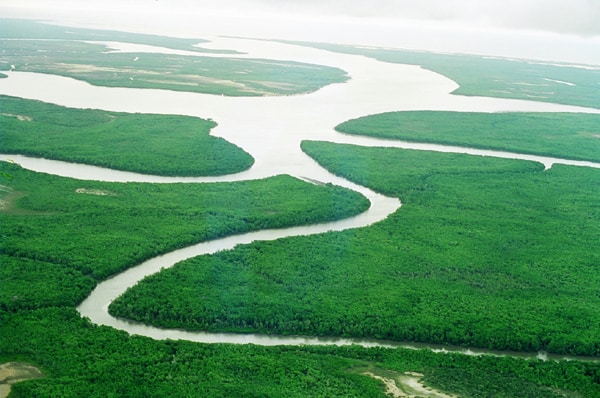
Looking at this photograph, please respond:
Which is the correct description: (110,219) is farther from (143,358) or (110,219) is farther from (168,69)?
(168,69)

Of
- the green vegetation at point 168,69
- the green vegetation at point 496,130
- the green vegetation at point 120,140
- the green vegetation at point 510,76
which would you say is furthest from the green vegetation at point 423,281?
the green vegetation at point 510,76

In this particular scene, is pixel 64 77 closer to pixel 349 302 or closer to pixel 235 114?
pixel 235 114

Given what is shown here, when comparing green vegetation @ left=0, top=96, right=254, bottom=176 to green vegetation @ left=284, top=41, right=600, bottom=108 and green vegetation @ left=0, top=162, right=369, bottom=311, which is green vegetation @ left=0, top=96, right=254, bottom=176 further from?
green vegetation @ left=284, top=41, right=600, bottom=108

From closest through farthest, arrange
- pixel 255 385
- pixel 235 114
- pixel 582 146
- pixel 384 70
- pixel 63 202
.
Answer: pixel 255 385 → pixel 63 202 → pixel 582 146 → pixel 235 114 → pixel 384 70

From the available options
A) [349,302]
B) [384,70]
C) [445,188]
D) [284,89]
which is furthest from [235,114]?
[384,70]

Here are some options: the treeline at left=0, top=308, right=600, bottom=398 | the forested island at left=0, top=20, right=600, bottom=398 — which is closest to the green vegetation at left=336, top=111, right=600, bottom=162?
the forested island at left=0, top=20, right=600, bottom=398

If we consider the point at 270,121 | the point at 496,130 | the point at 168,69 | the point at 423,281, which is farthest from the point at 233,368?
the point at 168,69

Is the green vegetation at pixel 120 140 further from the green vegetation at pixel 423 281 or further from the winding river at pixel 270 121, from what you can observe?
the green vegetation at pixel 423 281
